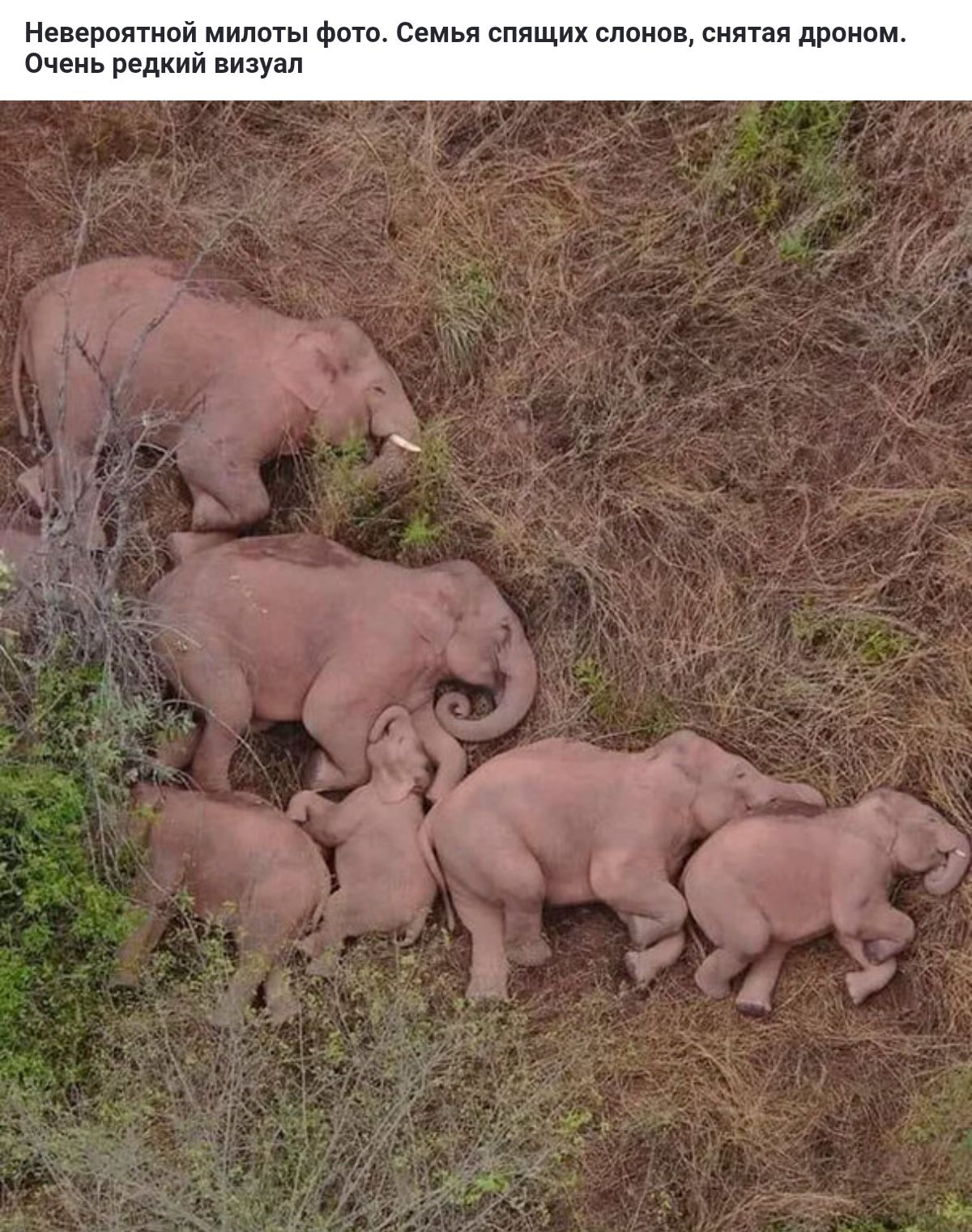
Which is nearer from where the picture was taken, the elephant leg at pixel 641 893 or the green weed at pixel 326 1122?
the green weed at pixel 326 1122

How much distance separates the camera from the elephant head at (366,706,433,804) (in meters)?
5.05

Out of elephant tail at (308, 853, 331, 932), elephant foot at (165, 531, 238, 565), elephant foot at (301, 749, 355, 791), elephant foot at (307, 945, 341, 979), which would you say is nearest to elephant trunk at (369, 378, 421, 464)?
elephant foot at (165, 531, 238, 565)

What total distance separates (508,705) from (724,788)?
0.77m

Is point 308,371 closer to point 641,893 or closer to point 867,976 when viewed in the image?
point 641,893

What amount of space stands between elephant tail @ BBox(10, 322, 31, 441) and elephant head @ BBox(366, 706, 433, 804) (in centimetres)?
160

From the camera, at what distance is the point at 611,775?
496 centimetres

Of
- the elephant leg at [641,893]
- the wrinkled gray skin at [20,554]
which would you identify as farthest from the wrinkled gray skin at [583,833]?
the wrinkled gray skin at [20,554]

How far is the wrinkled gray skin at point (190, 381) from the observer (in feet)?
16.7

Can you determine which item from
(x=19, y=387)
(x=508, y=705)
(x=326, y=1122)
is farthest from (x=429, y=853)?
(x=19, y=387)

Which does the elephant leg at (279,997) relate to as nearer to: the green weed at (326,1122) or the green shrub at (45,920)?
the green weed at (326,1122)

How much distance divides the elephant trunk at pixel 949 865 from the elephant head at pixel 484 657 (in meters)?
1.43

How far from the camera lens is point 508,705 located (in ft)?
16.9
